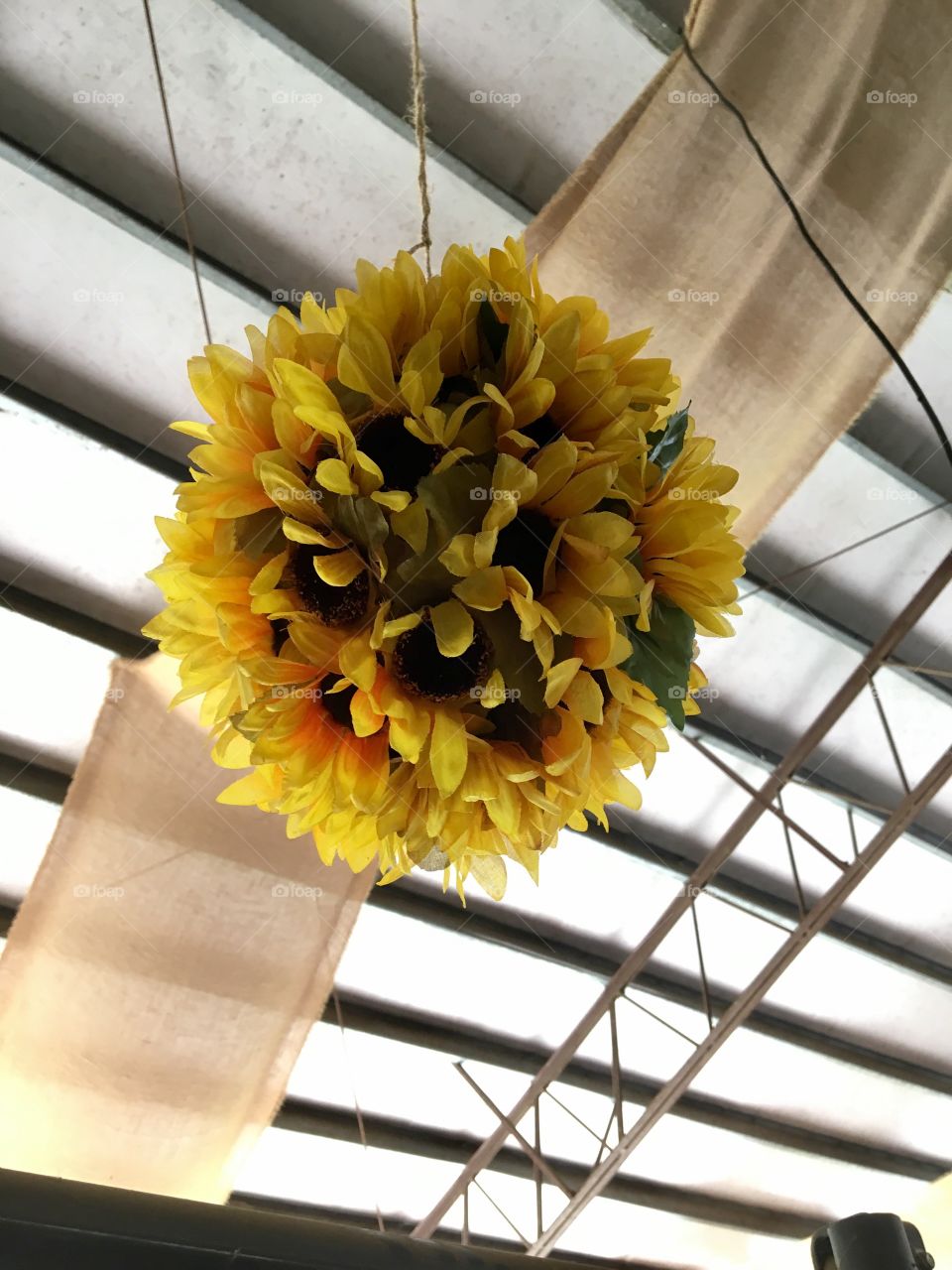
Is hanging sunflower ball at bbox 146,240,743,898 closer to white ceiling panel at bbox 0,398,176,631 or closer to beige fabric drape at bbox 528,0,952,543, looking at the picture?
beige fabric drape at bbox 528,0,952,543

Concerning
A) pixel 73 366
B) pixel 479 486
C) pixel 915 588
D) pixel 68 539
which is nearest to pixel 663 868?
pixel 915 588

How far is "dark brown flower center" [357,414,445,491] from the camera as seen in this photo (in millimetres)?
669

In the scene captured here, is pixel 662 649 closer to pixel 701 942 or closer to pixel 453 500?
pixel 453 500

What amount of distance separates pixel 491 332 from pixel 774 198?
841 mm

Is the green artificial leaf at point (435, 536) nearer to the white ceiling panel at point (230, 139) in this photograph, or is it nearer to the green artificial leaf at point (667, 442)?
the green artificial leaf at point (667, 442)

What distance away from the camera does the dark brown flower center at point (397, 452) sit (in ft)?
2.19

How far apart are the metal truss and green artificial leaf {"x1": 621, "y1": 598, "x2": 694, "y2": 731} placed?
110 inches

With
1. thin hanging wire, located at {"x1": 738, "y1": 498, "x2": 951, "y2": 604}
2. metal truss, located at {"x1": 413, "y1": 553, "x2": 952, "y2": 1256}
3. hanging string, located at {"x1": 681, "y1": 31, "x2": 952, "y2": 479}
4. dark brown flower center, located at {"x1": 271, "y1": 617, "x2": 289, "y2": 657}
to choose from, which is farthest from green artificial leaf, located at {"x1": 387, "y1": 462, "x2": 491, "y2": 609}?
metal truss, located at {"x1": 413, "y1": 553, "x2": 952, "y2": 1256}

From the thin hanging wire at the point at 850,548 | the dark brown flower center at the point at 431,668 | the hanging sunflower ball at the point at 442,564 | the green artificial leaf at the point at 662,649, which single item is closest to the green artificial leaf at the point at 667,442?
the hanging sunflower ball at the point at 442,564

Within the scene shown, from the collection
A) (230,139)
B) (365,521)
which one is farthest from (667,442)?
(230,139)

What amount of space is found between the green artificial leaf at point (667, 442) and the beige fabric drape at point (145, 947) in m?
1.03

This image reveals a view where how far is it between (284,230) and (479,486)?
6.03 feet

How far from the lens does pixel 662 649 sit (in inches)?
28.8

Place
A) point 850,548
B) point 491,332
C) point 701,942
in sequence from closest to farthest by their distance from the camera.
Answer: point 491,332, point 850,548, point 701,942
